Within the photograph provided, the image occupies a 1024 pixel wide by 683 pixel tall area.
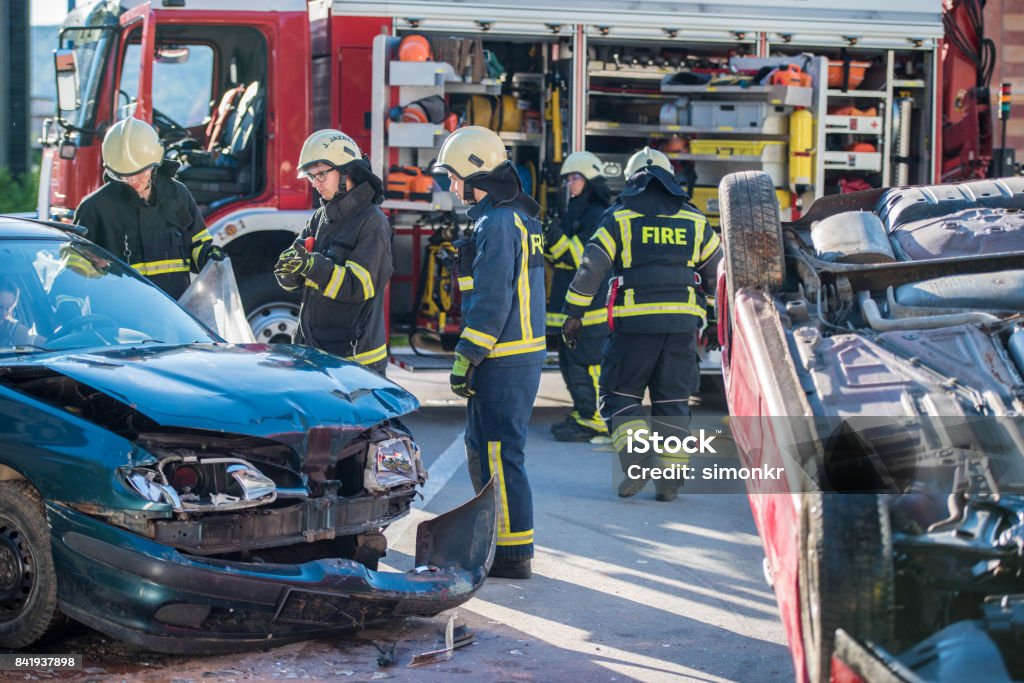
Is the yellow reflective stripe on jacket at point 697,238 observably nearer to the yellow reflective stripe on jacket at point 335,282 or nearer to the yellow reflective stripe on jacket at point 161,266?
the yellow reflective stripe on jacket at point 335,282

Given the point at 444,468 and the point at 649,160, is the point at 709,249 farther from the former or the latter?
the point at 444,468

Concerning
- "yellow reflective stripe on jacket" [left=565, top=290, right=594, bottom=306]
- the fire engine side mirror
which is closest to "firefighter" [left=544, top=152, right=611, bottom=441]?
"yellow reflective stripe on jacket" [left=565, top=290, right=594, bottom=306]

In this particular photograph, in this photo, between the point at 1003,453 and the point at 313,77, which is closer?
the point at 1003,453

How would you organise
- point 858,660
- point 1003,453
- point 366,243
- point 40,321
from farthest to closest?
point 366,243 < point 40,321 < point 1003,453 < point 858,660

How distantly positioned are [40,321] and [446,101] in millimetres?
5160

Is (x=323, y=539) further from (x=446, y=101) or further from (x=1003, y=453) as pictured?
(x=446, y=101)

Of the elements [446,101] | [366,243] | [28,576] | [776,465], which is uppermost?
[446,101]

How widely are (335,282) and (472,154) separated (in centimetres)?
98

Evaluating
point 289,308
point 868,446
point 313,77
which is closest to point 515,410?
point 868,446

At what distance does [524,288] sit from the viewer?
18.2 feet

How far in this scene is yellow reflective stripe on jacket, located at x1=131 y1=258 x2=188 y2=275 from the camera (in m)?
6.88

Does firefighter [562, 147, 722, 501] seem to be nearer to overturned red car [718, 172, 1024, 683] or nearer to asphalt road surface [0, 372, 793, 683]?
asphalt road surface [0, 372, 793, 683]

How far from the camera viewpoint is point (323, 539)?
14.2 ft

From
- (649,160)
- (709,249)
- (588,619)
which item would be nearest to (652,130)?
(649,160)
